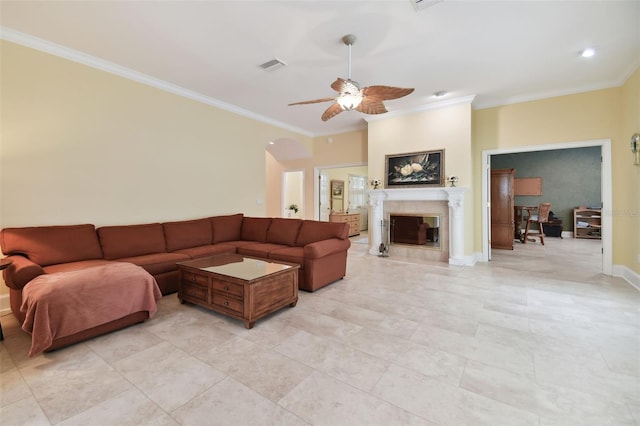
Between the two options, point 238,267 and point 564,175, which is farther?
point 564,175

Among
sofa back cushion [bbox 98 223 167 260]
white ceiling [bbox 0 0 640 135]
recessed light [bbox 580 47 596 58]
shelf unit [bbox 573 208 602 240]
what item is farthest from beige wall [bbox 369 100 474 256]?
shelf unit [bbox 573 208 602 240]

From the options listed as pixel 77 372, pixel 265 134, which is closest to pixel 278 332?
pixel 77 372

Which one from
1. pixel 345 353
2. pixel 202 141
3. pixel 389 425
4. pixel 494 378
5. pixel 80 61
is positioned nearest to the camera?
pixel 389 425

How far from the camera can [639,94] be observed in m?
3.52

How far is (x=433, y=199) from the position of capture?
208 inches

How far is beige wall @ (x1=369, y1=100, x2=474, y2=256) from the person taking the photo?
492cm

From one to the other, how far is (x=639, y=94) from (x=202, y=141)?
A: 21.1ft

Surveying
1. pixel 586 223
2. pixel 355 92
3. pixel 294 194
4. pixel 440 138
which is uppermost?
pixel 440 138

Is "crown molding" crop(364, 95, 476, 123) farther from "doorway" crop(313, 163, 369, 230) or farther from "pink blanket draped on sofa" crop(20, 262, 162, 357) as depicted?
"pink blanket draped on sofa" crop(20, 262, 162, 357)

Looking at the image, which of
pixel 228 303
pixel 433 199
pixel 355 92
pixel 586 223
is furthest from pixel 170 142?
pixel 586 223

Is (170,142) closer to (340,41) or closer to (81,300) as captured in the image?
(81,300)

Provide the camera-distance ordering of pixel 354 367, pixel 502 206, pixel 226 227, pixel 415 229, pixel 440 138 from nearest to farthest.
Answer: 1. pixel 354 367
2. pixel 226 227
3. pixel 440 138
4. pixel 415 229
5. pixel 502 206

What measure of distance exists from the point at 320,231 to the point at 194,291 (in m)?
1.90

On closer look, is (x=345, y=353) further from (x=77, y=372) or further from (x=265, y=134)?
(x=265, y=134)
